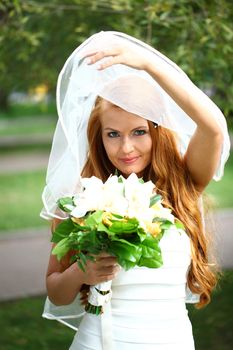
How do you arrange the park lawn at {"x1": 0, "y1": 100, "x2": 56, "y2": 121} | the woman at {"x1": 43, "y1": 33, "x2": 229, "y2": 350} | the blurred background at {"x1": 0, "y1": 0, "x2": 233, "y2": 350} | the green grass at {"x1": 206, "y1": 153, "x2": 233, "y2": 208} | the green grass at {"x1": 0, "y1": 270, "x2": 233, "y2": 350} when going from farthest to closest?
the park lawn at {"x1": 0, "y1": 100, "x2": 56, "y2": 121}, the green grass at {"x1": 206, "y1": 153, "x2": 233, "y2": 208}, the green grass at {"x1": 0, "y1": 270, "x2": 233, "y2": 350}, the blurred background at {"x1": 0, "y1": 0, "x2": 233, "y2": 350}, the woman at {"x1": 43, "y1": 33, "x2": 229, "y2": 350}

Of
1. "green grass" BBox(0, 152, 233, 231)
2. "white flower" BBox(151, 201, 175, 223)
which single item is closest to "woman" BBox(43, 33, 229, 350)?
"white flower" BBox(151, 201, 175, 223)

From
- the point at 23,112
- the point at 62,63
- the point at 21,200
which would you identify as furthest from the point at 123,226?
the point at 23,112

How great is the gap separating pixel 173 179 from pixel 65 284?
630mm

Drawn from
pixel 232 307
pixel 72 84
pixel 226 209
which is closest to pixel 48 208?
pixel 72 84

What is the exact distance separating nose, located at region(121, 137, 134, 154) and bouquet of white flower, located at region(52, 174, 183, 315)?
23 cm

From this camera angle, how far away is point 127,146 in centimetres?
292

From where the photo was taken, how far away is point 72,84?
2.91 metres

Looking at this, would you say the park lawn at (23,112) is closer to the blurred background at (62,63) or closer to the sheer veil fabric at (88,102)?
the blurred background at (62,63)

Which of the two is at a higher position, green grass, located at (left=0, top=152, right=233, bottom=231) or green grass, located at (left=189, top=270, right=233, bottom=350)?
green grass, located at (left=189, top=270, right=233, bottom=350)

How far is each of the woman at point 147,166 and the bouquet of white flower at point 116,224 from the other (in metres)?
0.12

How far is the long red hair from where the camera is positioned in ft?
9.98

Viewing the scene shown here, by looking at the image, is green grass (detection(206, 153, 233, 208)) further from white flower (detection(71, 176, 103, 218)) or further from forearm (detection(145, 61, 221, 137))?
white flower (detection(71, 176, 103, 218))

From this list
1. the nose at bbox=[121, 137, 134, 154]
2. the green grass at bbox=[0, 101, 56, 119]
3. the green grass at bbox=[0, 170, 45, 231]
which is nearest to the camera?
the nose at bbox=[121, 137, 134, 154]

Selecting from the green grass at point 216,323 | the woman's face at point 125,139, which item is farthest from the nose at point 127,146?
the green grass at point 216,323
